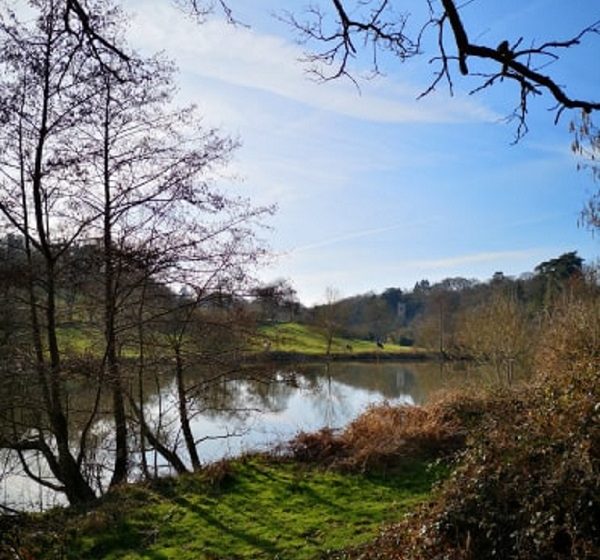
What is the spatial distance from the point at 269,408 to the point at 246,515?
5.20 m

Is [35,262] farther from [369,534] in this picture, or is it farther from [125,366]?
[369,534]

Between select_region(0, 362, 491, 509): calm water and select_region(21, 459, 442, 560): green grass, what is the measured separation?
5.90ft

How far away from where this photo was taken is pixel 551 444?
4.72 m

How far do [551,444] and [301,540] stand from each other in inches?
112

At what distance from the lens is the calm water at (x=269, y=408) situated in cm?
1079

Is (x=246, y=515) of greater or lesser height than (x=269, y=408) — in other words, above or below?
below

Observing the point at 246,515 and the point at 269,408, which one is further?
the point at 269,408

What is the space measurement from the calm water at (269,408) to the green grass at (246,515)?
180cm

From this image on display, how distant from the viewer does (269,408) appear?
41.5 feet

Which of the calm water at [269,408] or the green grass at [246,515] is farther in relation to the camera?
the calm water at [269,408]

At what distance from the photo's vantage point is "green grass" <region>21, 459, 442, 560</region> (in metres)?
6.37

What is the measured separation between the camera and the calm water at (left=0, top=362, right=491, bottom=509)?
1079 centimetres

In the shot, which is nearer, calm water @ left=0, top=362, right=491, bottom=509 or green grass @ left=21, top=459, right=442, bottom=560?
green grass @ left=21, top=459, right=442, bottom=560

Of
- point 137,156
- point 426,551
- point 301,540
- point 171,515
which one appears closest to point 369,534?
point 301,540
